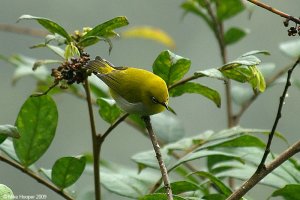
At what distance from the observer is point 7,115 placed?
438 centimetres

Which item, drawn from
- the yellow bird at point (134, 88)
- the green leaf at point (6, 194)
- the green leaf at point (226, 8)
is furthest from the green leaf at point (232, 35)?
the green leaf at point (6, 194)

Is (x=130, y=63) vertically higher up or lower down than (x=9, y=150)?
higher up

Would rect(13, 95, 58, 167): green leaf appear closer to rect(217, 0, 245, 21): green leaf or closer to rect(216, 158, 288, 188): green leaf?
rect(216, 158, 288, 188): green leaf

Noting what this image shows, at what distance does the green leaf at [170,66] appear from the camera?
3.91ft

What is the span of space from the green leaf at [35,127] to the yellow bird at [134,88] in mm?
123

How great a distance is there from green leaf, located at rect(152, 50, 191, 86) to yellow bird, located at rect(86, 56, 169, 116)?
0.02 meters

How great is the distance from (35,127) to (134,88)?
214mm

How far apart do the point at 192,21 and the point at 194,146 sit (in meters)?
3.60

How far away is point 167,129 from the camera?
183 cm

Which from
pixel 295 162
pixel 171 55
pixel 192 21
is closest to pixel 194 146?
pixel 295 162

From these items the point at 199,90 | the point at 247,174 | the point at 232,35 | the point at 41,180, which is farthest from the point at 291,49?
the point at 41,180

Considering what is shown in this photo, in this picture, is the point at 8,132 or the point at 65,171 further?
the point at 65,171

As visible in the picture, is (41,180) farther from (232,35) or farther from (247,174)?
(232,35)

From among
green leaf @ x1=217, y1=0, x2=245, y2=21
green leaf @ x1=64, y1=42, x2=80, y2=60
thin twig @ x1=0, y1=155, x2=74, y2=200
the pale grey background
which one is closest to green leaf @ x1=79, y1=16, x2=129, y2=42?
green leaf @ x1=64, y1=42, x2=80, y2=60
